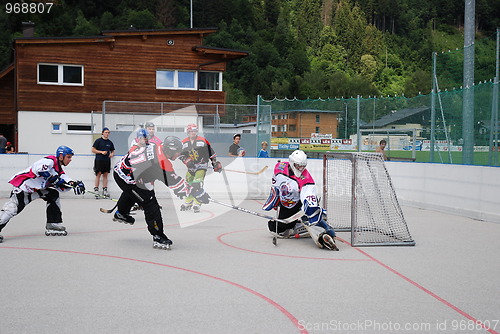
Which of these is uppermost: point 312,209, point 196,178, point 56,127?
point 56,127

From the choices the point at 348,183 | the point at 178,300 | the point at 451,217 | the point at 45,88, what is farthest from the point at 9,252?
the point at 45,88

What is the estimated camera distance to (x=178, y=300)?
18.8 feet

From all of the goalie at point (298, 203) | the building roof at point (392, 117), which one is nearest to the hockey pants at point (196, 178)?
the goalie at point (298, 203)

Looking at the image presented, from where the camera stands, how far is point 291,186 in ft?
30.0

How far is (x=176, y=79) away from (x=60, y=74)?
623 cm

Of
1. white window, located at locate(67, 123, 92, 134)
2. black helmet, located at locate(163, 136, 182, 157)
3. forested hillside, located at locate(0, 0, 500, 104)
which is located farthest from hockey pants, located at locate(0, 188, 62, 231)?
forested hillside, located at locate(0, 0, 500, 104)

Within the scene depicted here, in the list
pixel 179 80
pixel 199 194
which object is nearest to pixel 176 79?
pixel 179 80

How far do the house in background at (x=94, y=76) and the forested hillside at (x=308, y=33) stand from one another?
3570 cm

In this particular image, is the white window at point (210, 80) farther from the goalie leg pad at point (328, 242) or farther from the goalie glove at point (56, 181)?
the goalie leg pad at point (328, 242)

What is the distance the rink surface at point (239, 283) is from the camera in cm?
503

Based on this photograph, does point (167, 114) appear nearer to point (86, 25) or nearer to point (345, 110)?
point (345, 110)

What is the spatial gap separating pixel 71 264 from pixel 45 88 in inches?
1002

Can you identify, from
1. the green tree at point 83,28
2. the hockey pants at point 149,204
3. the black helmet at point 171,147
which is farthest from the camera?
the green tree at point 83,28

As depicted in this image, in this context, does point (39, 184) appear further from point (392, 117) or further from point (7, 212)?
point (392, 117)
